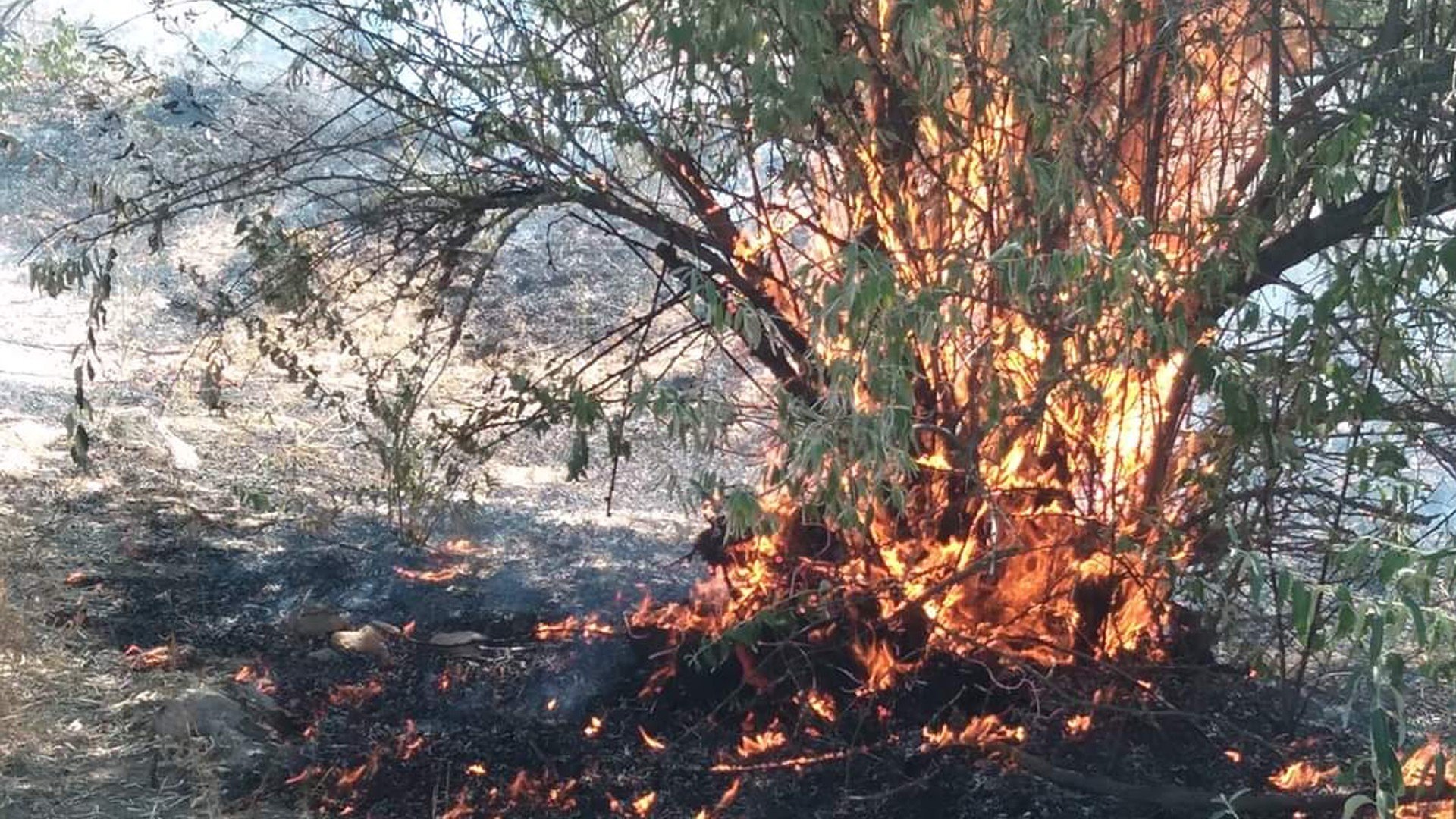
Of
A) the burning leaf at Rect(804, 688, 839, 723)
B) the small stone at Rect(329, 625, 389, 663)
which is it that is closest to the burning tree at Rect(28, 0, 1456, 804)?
the burning leaf at Rect(804, 688, 839, 723)

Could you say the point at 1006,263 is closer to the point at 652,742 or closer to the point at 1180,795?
the point at 1180,795

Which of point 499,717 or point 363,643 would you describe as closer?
point 499,717

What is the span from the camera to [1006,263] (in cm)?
320

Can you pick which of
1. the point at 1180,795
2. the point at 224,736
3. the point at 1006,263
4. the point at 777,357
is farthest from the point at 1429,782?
the point at 224,736

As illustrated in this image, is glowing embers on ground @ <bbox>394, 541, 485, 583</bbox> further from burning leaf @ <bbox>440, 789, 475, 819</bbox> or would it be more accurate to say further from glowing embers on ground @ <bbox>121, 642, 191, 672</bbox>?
burning leaf @ <bbox>440, 789, 475, 819</bbox>

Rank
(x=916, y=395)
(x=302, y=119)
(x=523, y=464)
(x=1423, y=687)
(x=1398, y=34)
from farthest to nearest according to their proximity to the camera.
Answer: (x=302, y=119), (x=523, y=464), (x=1423, y=687), (x=916, y=395), (x=1398, y=34)

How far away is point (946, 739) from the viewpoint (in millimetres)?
4172

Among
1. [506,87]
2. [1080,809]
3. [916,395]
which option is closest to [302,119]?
[506,87]

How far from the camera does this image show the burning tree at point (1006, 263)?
3285mm

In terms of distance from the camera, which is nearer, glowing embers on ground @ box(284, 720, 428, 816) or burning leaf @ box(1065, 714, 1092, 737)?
glowing embers on ground @ box(284, 720, 428, 816)

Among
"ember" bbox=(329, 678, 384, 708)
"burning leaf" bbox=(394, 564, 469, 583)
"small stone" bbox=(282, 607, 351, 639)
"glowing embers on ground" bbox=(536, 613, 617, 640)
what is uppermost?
"burning leaf" bbox=(394, 564, 469, 583)

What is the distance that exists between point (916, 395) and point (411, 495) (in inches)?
71.0

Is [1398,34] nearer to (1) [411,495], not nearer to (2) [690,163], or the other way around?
(2) [690,163]

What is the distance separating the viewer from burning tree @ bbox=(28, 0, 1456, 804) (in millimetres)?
3285
